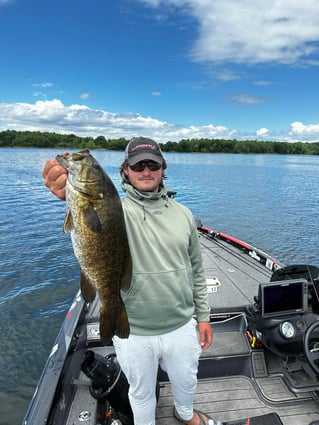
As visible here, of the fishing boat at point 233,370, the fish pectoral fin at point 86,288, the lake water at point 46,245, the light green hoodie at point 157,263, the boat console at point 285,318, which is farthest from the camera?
the lake water at point 46,245

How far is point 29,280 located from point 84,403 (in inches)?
232

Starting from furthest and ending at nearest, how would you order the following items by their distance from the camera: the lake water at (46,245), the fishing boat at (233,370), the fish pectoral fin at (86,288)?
the lake water at (46,245) < the fishing boat at (233,370) < the fish pectoral fin at (86,288)

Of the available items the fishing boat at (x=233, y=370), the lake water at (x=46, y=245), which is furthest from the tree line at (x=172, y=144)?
the fishing boat at (x=233, y=370)

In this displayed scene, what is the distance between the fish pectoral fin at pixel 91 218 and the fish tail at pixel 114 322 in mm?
520

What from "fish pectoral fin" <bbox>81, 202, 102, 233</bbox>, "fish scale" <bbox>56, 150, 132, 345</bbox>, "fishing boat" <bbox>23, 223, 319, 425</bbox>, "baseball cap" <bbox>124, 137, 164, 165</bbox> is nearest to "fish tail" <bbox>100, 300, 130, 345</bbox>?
"fish scale" <bbox>56, 150, 132, 345</bbox>

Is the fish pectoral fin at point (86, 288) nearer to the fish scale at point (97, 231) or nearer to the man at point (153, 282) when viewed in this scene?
the fish scale at point (97, 231)

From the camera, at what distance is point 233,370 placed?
3.71 meters

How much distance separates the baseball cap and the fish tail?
928 mm

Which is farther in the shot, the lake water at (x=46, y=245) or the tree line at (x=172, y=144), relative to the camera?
the tree line at (x=172, y=144)

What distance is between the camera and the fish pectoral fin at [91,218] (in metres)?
1.64

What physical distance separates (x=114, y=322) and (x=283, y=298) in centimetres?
218

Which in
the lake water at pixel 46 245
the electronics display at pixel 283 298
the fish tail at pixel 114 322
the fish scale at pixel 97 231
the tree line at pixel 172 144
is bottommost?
the lake water at pixel 46 245

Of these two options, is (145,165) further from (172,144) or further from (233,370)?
(172,144)

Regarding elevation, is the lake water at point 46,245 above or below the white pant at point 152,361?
below
